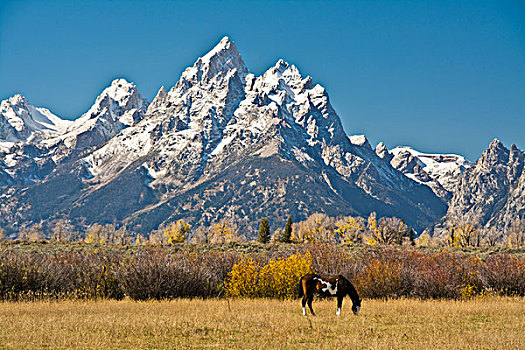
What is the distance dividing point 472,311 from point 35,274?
2031 centimetres

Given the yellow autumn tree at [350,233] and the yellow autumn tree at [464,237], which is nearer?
the yellow autumn tree at [350,233]

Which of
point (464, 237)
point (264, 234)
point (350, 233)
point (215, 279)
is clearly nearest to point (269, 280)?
point (215, 279)

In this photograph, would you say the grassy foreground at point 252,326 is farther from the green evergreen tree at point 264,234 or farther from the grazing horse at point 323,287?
the green evergreen tree at point 264,234

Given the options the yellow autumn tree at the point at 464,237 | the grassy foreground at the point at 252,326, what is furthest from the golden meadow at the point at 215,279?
the yellow autumn tree at the point at 464,237

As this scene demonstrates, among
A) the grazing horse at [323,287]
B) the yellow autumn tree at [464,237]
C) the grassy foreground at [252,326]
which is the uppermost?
the yellow autumn tree at [464,237]

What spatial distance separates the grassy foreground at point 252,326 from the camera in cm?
1471

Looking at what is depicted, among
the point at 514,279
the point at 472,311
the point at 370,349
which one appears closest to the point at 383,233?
the point at 514,279

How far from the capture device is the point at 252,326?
17.5m

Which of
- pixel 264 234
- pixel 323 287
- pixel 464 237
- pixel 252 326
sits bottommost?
pixel 252 326

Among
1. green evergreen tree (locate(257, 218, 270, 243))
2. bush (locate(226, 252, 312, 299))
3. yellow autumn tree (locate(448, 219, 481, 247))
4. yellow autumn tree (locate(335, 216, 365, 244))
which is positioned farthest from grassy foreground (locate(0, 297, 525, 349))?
yellow autumn tree (locate(448, 219, 481, 247))

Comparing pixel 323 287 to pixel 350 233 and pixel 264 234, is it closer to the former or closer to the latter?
pixel 264 234

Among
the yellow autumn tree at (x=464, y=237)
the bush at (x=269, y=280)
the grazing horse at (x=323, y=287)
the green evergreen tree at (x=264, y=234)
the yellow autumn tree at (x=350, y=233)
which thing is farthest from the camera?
the yellow autumn tree at (x=464, y=237)

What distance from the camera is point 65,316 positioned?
19.0 m

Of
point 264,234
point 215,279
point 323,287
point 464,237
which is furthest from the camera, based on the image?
point 464,237
